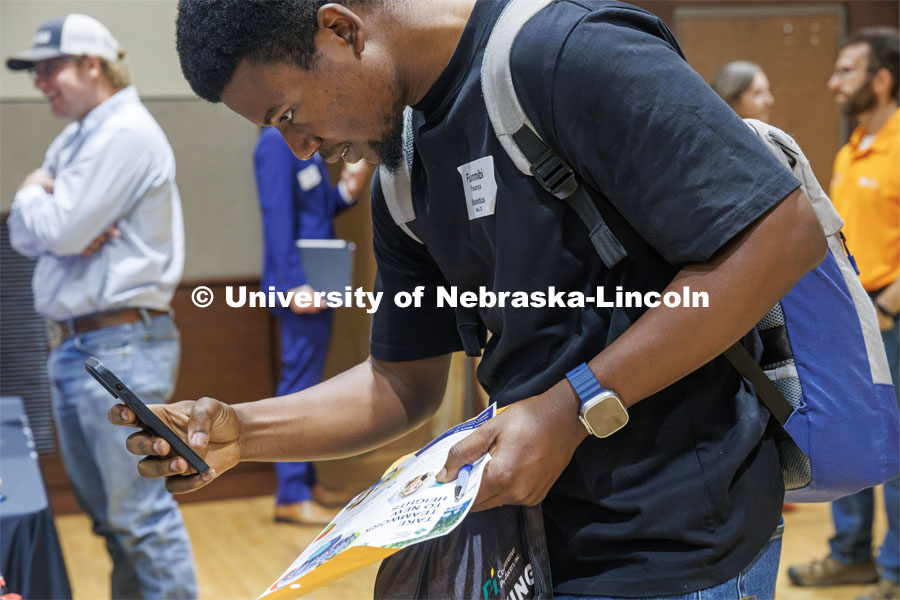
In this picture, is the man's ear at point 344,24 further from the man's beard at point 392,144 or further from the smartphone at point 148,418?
the smartphone at point 148,418

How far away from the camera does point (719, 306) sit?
83 centimetres

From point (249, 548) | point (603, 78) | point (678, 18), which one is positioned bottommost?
point (249, 548)

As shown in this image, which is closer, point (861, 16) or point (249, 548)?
point (249, 548)

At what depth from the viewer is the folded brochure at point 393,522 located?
2.57 feet

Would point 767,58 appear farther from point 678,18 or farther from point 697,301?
point 697,301

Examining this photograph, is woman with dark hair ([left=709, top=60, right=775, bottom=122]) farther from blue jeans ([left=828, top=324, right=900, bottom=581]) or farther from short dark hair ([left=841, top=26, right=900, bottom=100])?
blue jeans ([left=828, top=324, right=900, bottom=581])

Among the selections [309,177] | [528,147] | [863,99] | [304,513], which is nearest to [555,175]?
[528,147]

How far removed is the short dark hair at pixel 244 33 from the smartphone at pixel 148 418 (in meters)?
0.32

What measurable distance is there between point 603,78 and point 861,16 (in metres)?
4.77

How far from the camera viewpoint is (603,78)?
81cm

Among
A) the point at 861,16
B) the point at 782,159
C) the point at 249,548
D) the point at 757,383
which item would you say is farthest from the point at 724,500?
→ the point at 861,16

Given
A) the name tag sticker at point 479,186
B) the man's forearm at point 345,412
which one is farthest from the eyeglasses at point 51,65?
the name tag sticker at point 479,186

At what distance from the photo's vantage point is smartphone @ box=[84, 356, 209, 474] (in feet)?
3.08

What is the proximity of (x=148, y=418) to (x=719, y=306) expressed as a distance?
0.59 m
